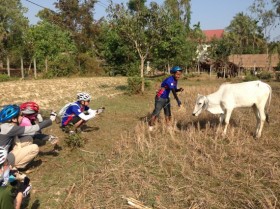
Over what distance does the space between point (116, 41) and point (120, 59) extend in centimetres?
238

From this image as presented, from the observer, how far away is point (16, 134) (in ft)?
15.7

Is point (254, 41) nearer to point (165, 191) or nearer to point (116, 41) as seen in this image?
point (116, 41)

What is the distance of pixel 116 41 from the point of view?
30688 millimetres

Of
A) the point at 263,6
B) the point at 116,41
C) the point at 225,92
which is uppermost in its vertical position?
the point at 263,6

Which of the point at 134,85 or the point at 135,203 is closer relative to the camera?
the point at 135,203

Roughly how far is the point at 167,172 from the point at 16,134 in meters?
2.47

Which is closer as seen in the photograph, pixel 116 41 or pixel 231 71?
pixel 116 41

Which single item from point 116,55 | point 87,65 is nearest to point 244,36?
point 116,55

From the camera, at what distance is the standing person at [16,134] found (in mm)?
4703

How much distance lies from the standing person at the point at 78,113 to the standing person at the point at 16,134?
5.88 ft

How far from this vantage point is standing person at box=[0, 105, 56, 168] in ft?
15.4

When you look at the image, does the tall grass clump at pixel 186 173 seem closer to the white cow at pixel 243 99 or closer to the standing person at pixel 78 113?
the white cow at pixel 243 99

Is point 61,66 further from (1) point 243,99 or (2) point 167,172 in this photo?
(2) point 167,172

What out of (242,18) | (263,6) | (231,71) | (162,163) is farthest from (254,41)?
(162,163)
